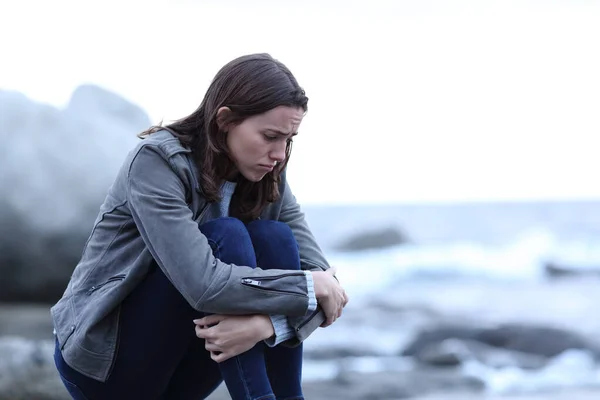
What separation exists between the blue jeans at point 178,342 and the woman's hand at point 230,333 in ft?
0.08

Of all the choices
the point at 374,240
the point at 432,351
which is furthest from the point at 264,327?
the point at 374,240

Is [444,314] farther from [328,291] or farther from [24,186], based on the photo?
[328,291]

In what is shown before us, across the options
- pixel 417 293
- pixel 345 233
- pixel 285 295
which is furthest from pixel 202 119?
pixel 345 233

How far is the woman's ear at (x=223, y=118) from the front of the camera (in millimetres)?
1596

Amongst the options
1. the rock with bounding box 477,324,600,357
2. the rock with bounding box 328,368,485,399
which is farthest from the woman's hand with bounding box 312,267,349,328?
the rock with bounding box 477,324,600,357

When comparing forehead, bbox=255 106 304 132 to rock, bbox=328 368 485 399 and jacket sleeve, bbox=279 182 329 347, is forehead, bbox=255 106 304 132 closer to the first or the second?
jacket sleeve, bbox=279 182 329 347

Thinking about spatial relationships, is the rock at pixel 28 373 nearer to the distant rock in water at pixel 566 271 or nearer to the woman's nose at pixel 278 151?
the woman's nose at pixel 278 151

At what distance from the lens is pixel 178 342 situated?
159cm

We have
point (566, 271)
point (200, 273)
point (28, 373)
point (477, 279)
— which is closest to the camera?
point (200, 273)

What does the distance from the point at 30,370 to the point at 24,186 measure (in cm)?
110

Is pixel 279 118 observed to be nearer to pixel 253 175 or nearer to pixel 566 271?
pixel 253 175

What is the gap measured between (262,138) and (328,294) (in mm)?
343

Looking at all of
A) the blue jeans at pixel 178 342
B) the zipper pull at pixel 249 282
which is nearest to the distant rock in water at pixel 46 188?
the blue jeans at pixel 178 342

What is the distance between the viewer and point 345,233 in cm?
1720
